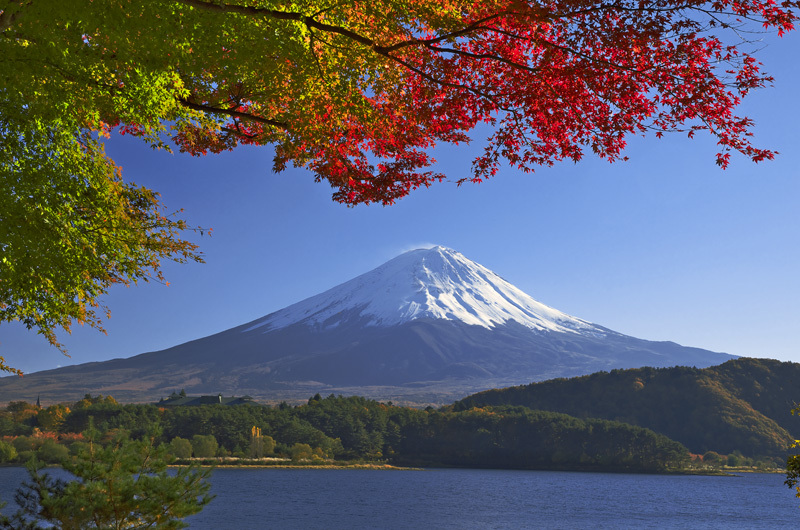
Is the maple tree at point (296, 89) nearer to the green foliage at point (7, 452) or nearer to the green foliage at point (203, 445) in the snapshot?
the green foliage at point (203, 445)

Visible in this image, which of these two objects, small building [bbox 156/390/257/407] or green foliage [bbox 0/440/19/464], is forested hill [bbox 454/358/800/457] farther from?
green foliage [bbox 0/440/19/464]

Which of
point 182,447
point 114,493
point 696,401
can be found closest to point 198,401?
point 182,447

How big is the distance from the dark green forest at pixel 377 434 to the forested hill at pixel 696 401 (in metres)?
16.2

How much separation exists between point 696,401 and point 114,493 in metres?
128

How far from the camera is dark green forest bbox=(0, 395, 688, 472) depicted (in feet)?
317

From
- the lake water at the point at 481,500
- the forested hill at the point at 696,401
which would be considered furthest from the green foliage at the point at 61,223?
the forested hill at the point at 696,401

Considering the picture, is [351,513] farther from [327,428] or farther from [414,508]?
[327,428]

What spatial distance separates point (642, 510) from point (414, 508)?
81.3 feet

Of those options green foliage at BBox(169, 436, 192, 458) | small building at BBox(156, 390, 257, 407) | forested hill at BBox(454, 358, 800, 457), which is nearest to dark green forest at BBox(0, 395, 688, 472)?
green foliage at BBox(169, 436, 192, 458)

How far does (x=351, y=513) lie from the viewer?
67.1 m

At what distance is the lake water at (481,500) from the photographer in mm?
63938

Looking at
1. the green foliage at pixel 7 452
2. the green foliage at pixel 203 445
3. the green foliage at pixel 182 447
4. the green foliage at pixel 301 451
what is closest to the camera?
the green foliage at pixel 182 447

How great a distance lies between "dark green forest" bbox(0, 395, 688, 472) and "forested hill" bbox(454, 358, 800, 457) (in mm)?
16216

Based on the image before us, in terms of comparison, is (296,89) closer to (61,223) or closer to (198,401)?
(61,223)
